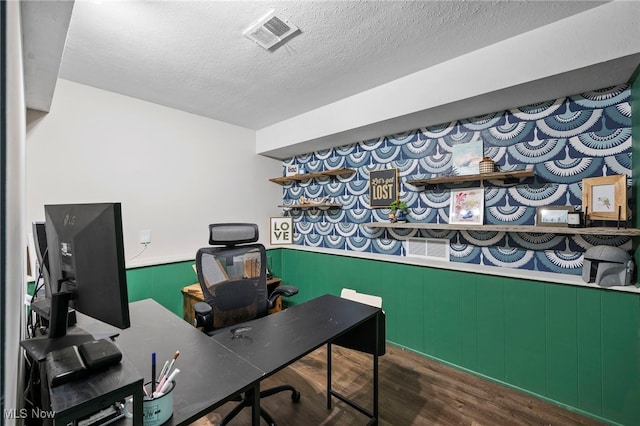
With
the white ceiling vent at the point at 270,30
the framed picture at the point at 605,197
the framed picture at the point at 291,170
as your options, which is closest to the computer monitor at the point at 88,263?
the white ceiling vent at the point at 270,30

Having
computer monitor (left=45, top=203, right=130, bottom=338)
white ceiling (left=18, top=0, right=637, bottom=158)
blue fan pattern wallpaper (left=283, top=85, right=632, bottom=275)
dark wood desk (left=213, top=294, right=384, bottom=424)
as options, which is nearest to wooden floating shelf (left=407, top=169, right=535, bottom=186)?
blue fan pattern wallpaper (left=283, top=85, right=632, bottom=275)

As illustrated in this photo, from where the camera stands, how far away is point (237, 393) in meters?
0.93

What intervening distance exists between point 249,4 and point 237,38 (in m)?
0.35

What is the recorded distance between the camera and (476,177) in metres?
2.40

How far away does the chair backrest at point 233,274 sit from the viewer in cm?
204

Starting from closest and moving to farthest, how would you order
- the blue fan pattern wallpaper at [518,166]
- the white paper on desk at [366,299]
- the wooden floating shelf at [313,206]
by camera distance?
the blue fan pattern wallpaper at [518,166] < the white paper on desk at [366,299] < the wooden floating shelf at [313,206]

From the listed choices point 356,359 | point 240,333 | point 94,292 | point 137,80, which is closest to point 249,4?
point 137,80

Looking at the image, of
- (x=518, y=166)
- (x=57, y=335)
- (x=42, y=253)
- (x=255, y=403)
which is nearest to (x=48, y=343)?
(x=57, y=335)

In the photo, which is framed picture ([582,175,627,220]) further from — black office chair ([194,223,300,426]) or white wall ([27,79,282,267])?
white wall ([27,79,282,267])

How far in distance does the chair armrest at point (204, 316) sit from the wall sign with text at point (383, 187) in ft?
7.12

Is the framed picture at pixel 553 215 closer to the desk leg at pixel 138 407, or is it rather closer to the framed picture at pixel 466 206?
the framed picture at pixel 466 206

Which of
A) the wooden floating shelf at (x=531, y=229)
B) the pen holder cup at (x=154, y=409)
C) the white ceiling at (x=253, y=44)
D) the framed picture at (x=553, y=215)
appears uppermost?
the white ceiling at (x=253, y=44)

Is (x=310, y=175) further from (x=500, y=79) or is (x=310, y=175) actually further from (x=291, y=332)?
(x=291, y=332)

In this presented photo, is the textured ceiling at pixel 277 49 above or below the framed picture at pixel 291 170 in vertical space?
above
